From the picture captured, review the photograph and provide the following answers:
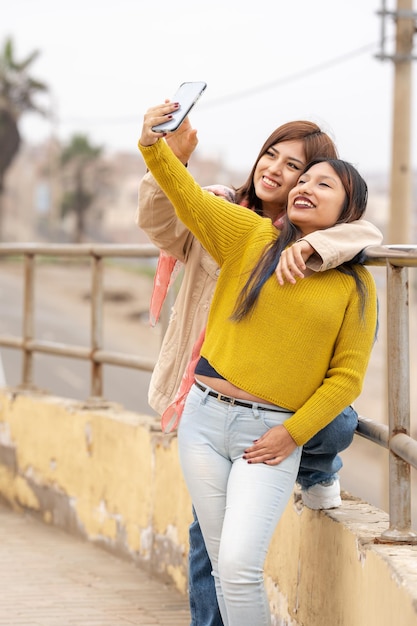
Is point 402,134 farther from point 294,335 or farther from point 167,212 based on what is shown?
point 294,335

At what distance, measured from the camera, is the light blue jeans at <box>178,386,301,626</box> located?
3.00 metres

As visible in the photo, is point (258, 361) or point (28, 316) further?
point (28, 316)

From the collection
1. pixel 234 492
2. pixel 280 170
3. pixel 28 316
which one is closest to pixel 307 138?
pixel 280 170

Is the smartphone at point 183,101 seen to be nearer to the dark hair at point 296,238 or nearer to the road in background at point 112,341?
the dark hair at point 296,238

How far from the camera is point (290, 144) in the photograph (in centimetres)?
332

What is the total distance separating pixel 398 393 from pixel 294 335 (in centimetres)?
37

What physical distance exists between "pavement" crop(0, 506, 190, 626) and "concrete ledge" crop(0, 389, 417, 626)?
0.07 meters

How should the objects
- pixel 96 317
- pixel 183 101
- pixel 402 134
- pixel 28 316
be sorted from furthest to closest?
pixel 402 134 < pixel 28 316 < pixel 96 317 < pixel 183 101

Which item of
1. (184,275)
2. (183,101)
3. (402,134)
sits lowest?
(184,275)

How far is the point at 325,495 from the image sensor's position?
3516 mm

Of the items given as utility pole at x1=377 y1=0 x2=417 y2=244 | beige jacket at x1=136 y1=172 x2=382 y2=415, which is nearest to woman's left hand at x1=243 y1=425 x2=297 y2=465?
beige jacket at x1=136 y1=172 x2=382 y2=415

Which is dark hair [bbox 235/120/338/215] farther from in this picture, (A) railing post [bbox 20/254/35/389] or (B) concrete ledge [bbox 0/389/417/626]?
(A) railing post [bbox 20/254/35/389]

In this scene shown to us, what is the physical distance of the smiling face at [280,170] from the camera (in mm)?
3307

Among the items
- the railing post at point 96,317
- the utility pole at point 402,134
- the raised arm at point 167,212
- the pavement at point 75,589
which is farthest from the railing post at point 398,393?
the utility pole at point 402,134
